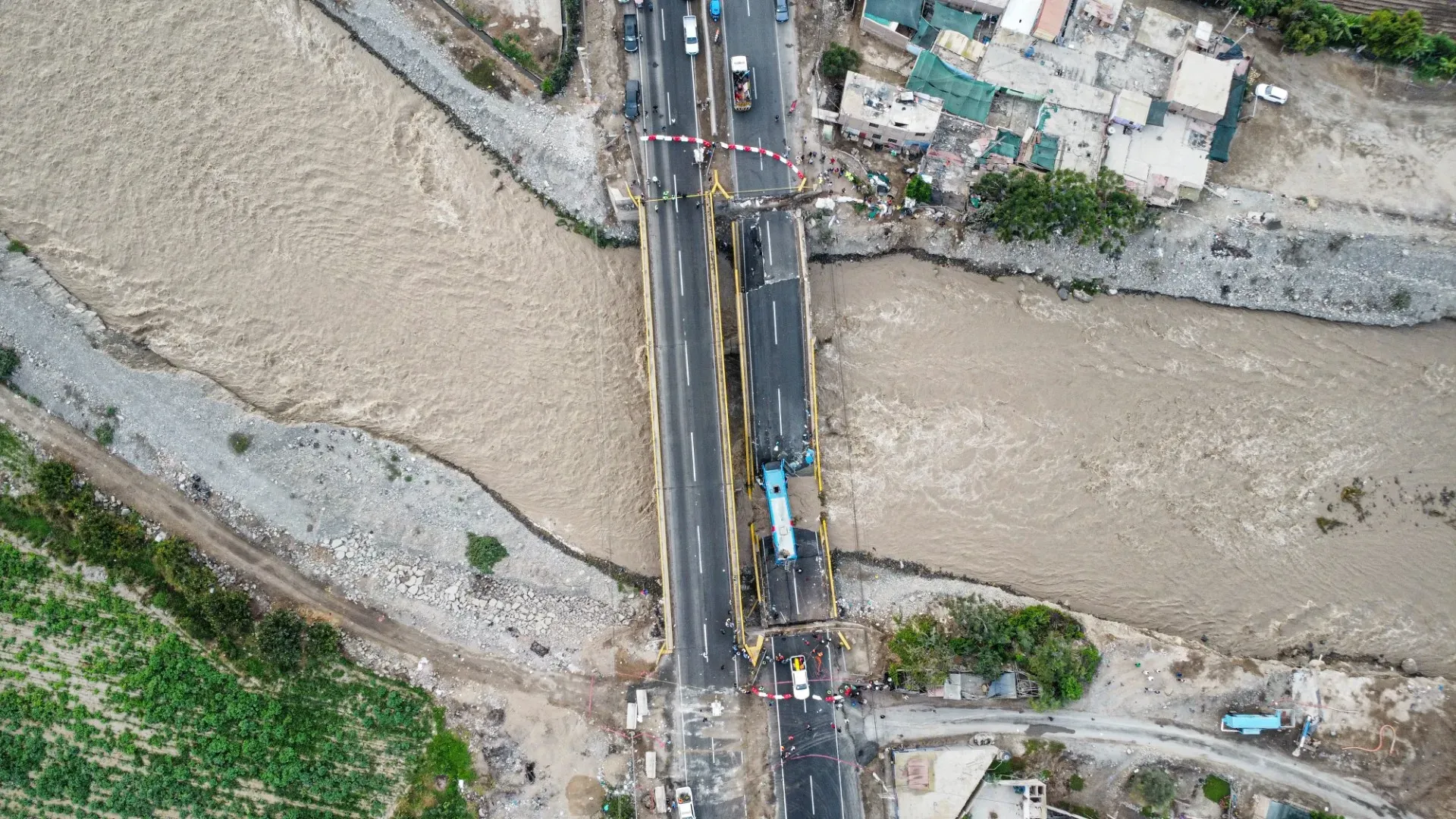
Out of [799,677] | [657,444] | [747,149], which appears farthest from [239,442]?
[799,677]

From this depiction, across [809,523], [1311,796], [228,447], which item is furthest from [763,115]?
[1311,796]

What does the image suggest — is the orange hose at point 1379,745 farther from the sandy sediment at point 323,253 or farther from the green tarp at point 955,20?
the green tarp at point 955,20

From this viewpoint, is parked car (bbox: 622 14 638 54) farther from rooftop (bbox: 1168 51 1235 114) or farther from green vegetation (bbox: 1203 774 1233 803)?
green vegetation (bbox: 1203 774 1233 803)

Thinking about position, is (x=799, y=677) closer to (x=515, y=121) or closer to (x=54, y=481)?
(x=515, y=121)

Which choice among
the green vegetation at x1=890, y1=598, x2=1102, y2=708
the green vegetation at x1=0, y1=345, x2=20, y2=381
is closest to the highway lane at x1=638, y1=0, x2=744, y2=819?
the green vegetation at x1=890, y1=598, x2=1102, y2=708

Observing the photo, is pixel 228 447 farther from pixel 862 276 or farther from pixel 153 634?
pixel 862 276

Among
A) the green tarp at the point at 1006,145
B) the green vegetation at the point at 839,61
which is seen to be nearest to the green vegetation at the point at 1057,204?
the green tarp at the point at 1006,145

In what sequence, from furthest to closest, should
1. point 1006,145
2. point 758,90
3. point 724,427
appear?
point 758,90 → point 1006,145 → point 724,427
